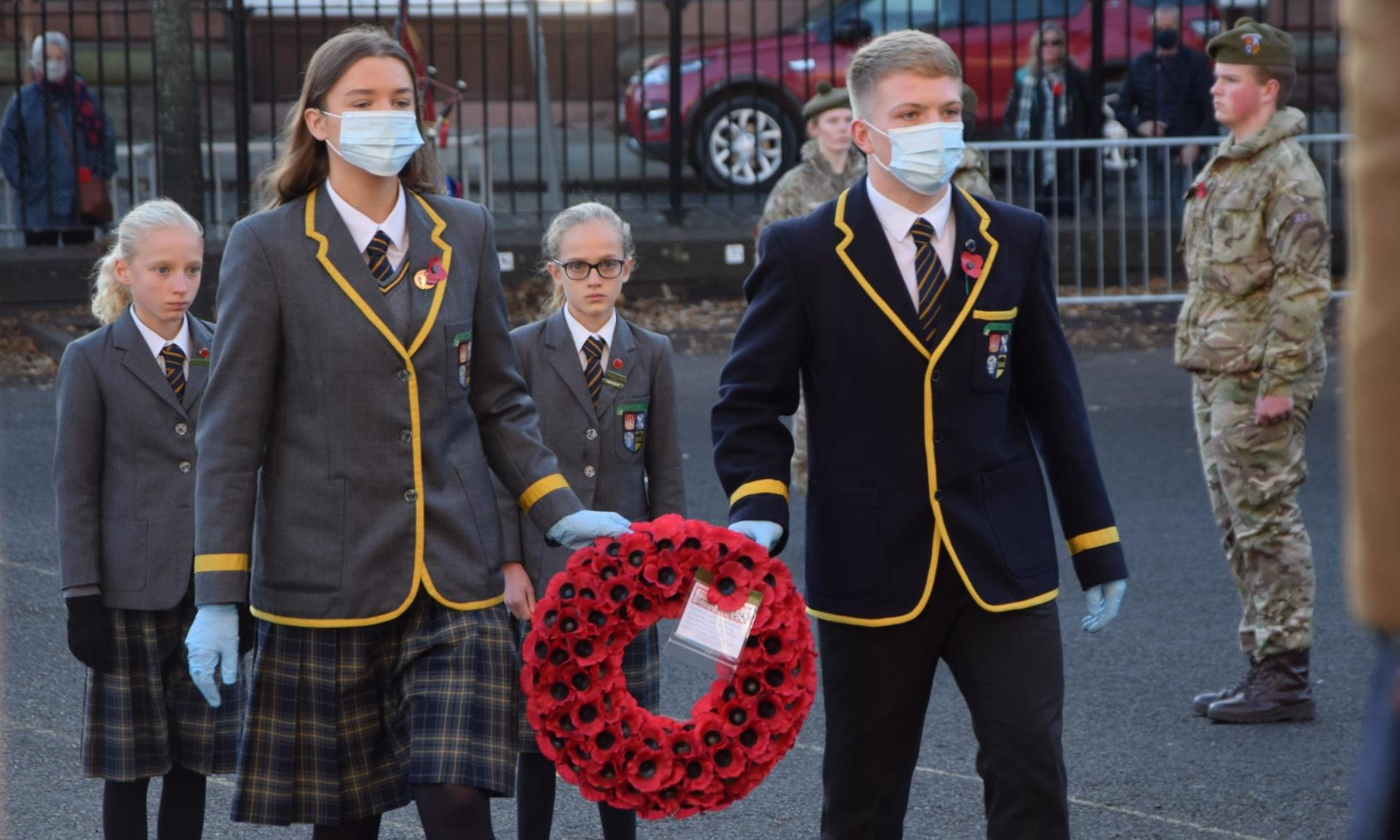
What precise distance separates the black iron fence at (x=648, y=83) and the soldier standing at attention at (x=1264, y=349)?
21.6 feet

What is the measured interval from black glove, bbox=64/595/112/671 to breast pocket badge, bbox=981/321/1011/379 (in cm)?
203

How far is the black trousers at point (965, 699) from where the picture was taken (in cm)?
358

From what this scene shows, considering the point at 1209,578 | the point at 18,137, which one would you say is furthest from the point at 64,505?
the point at 18,137

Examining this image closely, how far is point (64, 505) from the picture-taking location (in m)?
4.18

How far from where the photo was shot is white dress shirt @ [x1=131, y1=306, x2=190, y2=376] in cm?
433

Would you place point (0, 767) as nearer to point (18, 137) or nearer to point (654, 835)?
point (654, 835)

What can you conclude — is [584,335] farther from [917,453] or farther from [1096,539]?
[1096,539]

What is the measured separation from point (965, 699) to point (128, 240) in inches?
88.0

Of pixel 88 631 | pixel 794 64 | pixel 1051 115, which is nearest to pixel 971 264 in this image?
pixel 88 631

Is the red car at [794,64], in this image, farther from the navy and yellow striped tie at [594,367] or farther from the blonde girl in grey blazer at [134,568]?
the blonde girl in grey blazer at [134,568]

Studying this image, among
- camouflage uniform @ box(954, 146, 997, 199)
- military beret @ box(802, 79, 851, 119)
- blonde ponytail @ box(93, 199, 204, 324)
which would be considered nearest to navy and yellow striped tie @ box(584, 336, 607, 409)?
blonde ponytail @ box(93, 199, 204, 324)

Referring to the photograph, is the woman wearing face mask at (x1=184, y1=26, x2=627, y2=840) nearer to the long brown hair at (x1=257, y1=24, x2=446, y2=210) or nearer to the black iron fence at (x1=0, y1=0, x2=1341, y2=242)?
the long brown hair at (x1=257, y1=24, x2=446, y2=210)

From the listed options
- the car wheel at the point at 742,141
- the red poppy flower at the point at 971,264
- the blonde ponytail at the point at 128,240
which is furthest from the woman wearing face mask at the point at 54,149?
Result: the red poppy flower at the point at 971,264

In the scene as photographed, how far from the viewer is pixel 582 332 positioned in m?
4.67
